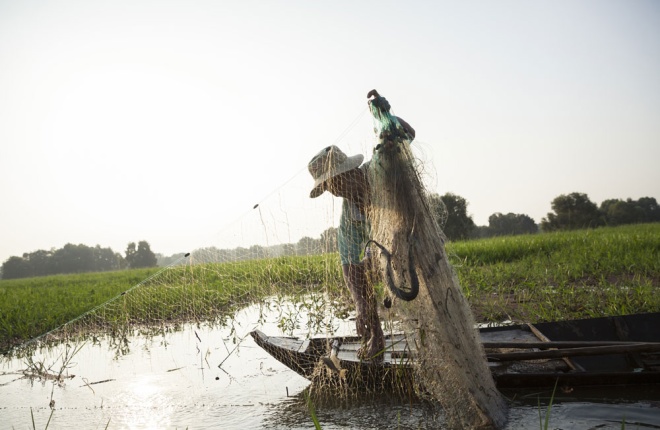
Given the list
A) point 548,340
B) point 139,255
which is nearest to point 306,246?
point 548,340

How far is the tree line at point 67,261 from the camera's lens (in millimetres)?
79500

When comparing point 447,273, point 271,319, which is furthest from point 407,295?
point 271,319

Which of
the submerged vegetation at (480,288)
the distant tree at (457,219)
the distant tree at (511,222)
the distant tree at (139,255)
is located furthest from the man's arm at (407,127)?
the distant tree at (139,255)

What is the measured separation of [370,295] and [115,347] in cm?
474

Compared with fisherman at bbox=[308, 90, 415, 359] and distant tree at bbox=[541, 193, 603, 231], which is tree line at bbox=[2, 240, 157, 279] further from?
fisherman at bbox=[308, 90, 415, 359]

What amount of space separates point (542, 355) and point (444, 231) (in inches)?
378

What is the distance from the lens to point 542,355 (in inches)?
137

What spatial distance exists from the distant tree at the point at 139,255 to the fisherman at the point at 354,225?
79950 mm

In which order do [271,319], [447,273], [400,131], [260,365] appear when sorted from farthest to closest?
[271,319], [260,365], [400,131], [447,273]

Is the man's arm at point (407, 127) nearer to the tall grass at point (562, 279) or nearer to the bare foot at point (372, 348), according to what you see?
the tall grass at point (562, 279)

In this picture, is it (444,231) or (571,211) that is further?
(571,211)

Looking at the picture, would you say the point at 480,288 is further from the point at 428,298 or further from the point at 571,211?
the point at 571,211

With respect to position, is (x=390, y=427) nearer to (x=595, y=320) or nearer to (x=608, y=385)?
(x=608, y=385)

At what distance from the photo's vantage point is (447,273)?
3.12 metres
